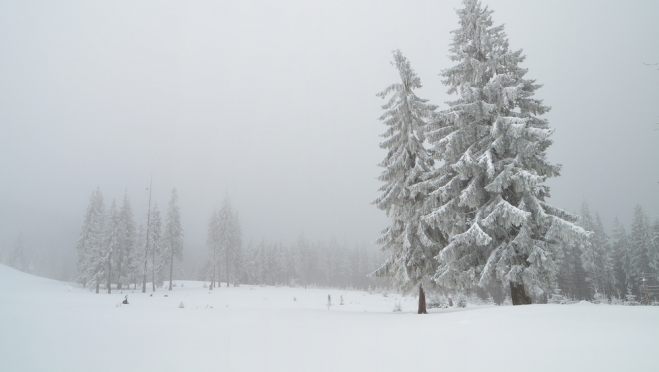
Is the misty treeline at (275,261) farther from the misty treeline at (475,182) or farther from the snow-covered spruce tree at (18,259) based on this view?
the misty treeline at (475,182)

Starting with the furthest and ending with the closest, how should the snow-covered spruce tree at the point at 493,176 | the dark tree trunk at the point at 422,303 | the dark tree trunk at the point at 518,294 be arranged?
the dark tree trunk at the point at 422,303 → the dark tree trunk at the point at 518,294 → the snow-covered spruce tree at the point at 493,176

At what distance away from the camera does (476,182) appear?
44.2 ft

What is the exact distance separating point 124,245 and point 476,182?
53.6 m

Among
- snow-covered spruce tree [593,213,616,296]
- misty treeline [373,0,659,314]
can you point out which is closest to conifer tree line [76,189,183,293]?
misty treeline [373,0,659,314]

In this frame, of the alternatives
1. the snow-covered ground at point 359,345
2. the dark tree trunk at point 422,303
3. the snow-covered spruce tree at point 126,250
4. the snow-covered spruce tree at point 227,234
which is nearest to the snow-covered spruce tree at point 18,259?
the snow-covered spruce tree at point 126,250

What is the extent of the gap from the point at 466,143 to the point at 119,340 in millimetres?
14500

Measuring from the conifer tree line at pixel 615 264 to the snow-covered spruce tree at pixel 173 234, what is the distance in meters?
56.6

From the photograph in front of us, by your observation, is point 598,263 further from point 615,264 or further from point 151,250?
point 151,250

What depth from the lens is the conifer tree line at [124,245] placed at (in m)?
44.8

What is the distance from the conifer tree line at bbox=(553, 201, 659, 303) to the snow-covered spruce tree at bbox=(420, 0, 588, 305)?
36.3 meters

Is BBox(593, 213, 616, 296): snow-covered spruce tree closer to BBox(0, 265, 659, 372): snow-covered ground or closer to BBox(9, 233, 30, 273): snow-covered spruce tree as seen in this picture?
BBox(0, 265, 659, 372): snow-covered ground

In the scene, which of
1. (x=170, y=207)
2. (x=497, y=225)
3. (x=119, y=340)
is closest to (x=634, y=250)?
(x=497, y=225)

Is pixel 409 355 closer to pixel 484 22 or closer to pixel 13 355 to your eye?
pixel 13 355

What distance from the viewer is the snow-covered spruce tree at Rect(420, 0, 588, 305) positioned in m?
12.0
